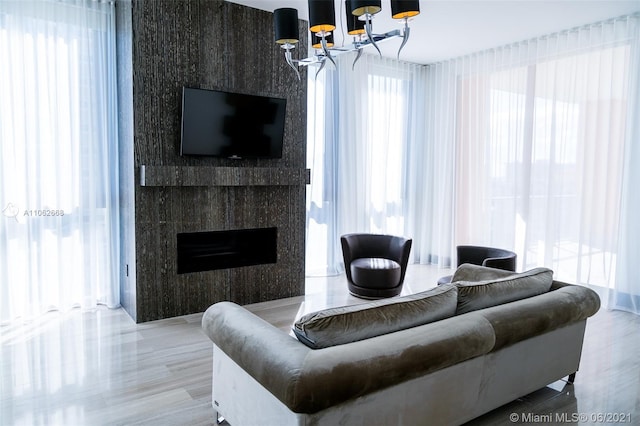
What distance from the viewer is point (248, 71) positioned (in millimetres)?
4383

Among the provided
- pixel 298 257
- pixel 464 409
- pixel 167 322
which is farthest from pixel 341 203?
pixel 464 409

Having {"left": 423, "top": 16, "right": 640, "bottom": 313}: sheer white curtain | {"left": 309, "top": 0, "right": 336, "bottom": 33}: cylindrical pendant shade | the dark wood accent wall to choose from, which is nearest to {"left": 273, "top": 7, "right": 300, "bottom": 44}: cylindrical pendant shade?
{"left": 309, "top": 0, "right": 336, "bottom": 33}: cylindrical pendant shade

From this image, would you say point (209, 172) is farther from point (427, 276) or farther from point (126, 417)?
point (427, 276)

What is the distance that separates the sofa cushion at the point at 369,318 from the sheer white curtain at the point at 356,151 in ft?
11.8

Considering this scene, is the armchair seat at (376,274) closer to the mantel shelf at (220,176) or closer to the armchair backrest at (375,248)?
the armchair backrest at (375,248)

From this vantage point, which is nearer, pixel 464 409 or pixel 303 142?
pixel 464 409

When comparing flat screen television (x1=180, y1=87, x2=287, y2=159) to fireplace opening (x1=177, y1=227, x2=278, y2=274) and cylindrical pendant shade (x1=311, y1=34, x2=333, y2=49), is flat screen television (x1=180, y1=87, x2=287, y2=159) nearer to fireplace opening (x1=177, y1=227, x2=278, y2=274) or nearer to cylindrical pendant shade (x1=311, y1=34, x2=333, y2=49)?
fireplace opening (x1=177, y1=227, x2=278, y2=274)

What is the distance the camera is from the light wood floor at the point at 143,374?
2.57 meters

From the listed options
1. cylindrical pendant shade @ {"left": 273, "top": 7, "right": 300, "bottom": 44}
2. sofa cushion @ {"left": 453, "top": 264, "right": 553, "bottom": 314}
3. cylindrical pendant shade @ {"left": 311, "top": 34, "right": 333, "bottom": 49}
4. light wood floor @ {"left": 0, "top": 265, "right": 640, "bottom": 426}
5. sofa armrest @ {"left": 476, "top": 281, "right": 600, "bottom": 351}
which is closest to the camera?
sofa armrest @ {"left": 476, "top": 281, "right": 600, "bottom": 351}

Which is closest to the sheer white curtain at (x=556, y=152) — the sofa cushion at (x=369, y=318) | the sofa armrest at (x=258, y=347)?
the sofa cushion at (x=369, y=318)

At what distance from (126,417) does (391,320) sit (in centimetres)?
159

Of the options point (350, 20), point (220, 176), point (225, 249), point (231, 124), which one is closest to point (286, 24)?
point (350, 20)

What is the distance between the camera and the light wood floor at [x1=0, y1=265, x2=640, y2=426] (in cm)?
257

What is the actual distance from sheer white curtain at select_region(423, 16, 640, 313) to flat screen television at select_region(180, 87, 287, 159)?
296cm
